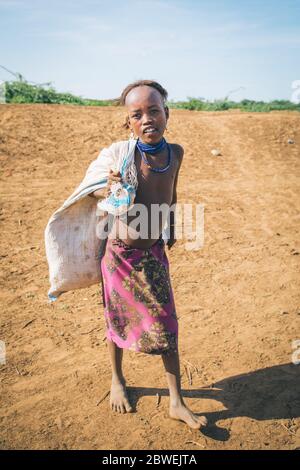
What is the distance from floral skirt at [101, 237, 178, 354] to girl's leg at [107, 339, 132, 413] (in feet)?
0.59

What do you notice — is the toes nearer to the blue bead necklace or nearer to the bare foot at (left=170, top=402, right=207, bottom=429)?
the bare foot at (left=170, top=402, right=207, bottom=429)

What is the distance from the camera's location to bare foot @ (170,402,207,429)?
2.05 metres

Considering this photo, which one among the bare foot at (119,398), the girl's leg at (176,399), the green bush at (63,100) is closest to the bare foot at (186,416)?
the girl's leg at (176,399)

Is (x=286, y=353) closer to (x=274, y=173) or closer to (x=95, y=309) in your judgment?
(x=95, y=309)

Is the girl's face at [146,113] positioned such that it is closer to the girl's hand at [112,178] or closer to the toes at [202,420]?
the girl's hand at [112,178]

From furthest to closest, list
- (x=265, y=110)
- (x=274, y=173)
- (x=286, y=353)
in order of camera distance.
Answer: (x=265, y=110) → (x=274, y=173) → (x=286, y=353)

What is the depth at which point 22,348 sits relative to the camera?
268cm

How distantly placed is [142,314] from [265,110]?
42.7 ft

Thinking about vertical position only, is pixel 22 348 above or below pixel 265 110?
below

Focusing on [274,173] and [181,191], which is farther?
[274,173]

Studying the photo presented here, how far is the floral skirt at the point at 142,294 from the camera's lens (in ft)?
6.46

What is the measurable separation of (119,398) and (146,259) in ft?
2.71

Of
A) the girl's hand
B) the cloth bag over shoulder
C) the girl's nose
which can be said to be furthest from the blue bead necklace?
the cloth bag over shoulder
